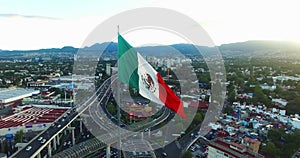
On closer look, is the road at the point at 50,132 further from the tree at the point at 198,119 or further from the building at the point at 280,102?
the building at the point at 280,102

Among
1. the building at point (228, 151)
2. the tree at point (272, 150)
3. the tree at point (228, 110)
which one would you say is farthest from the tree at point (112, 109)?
the tree at point (272, 150)

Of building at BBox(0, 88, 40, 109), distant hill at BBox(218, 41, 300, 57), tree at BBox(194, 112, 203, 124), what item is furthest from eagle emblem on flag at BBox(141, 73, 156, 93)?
distant hill at BBox(218, 41, 300, 57)

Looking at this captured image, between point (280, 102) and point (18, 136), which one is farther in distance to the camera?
point (280, 102)

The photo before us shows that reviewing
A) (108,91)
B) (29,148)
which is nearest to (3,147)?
(29,148)

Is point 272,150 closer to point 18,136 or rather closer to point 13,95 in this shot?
point 18,136

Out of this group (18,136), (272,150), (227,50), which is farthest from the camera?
(227,50)

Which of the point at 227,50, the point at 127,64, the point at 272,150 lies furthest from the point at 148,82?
the point at 227,50
